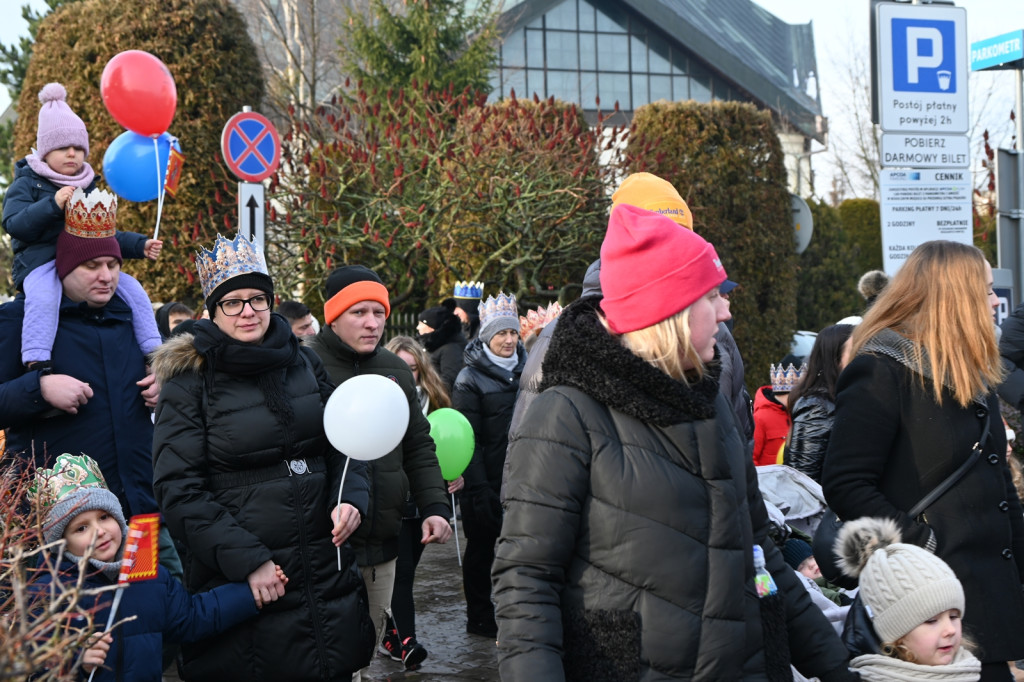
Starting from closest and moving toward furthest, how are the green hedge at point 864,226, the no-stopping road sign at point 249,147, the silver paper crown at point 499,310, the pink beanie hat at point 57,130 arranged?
the pink beanie hat at point 57,130 → the silver paper crown at point 499,310 → the no-stopping road sign at point 249,147 → the green hedge at point 864,226

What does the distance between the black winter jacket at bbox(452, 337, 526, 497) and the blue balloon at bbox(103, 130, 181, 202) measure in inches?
97.7

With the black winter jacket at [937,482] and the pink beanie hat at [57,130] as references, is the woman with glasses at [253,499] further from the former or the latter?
the black winter jacket at [937,482]

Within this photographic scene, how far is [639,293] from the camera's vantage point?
2551 mm

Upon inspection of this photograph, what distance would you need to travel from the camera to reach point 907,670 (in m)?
3.12

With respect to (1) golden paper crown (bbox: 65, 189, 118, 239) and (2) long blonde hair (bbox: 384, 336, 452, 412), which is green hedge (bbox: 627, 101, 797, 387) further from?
(1) golden paper crown (bbox: 65, 189, 118, 239)

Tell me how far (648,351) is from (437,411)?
4279mm

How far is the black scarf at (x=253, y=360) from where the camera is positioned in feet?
12.4

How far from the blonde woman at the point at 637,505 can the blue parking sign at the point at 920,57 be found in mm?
5266

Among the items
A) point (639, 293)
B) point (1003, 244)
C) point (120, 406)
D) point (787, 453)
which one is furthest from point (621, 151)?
point (639, 293)

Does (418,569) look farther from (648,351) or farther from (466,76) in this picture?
(466,76)

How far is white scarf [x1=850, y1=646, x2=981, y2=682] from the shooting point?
3115mm

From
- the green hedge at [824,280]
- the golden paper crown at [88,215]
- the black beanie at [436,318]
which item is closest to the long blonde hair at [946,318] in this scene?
the golden paper crown at [88,215]

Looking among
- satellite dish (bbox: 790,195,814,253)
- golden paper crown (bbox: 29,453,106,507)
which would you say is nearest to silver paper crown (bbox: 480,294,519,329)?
golden paper crown (bbox: 29,453,106,507)

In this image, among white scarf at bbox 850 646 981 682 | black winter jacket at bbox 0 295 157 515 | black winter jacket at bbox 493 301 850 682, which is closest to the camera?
black winter jacket at bbox 493 301 850 682
